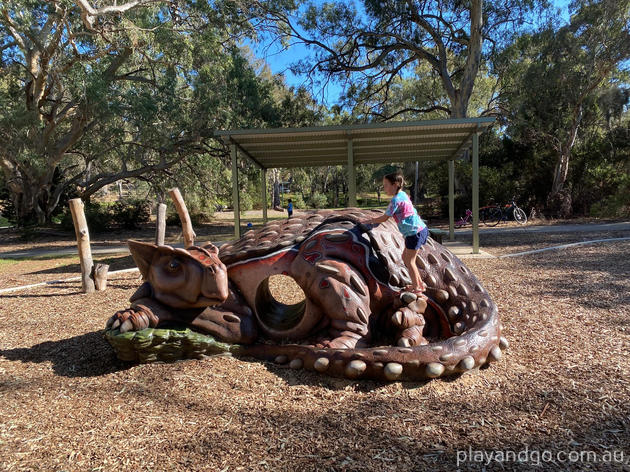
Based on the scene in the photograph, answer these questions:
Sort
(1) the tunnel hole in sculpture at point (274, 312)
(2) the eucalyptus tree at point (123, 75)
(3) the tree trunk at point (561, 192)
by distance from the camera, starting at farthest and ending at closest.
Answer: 1. (3) the tree trunk at point (561, 192)
2. (2) the eucalyptus tree at point (123, 75)
3. (1) the tunnel hole in sculpture at point (274, 312)

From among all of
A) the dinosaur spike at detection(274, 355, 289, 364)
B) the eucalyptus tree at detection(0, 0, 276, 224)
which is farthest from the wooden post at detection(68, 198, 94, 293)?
Answer: the eucalyptus tree at detection(0, 0, 276, 224)

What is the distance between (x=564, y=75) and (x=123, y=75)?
17.0m

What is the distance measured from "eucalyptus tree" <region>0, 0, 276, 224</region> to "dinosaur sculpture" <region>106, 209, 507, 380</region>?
1055cm

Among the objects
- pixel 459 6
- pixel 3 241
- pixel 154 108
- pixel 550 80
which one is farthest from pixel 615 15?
pixel 3 241

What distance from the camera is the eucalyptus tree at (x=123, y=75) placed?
12.3 metres

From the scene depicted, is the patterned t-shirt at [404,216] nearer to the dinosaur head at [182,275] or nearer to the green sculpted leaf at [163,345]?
the dinosaur head at [182,275]

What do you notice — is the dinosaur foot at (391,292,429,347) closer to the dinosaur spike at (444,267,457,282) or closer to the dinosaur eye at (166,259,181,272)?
the dinosaur spike at (444,267,457,282)

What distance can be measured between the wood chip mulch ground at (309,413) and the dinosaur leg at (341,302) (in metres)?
0.34

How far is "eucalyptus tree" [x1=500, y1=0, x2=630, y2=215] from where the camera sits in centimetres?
1454

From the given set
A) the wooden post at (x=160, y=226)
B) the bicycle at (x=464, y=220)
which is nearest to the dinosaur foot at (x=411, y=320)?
the wooden post at (x=160, y=226)

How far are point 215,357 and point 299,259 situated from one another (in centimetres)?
102

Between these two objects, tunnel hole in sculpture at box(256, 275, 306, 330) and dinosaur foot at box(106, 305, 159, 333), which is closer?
dinosaur foot at box(106, 305, 159, 333)

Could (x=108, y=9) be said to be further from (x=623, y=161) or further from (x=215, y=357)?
(x=623, y=161)

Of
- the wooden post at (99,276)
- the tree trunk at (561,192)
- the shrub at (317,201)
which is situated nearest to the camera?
the wooden post at (99,276)
